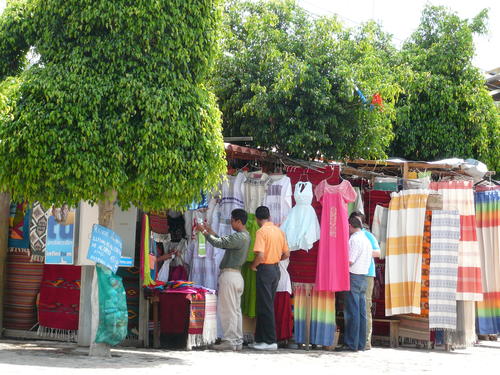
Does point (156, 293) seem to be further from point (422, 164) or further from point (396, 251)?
point (422, 164)

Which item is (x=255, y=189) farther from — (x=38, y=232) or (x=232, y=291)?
(x=38, y=232)

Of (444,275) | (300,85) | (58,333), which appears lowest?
(58,333)

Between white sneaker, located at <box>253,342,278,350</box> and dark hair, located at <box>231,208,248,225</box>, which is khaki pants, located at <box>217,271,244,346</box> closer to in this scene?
white sneaker, located at <box>253,342,278,350</box>

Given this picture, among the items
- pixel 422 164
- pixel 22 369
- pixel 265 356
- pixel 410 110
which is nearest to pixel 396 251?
pixel 422 164

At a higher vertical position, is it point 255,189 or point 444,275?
point 255,189

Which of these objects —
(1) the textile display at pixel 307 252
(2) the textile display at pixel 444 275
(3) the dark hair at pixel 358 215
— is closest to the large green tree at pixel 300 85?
(1) the textile display at pixel 307 252

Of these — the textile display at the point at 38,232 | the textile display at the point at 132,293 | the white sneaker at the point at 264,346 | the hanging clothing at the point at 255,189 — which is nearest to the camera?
the textile display at the point at 132,293

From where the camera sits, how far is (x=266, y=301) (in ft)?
35.8

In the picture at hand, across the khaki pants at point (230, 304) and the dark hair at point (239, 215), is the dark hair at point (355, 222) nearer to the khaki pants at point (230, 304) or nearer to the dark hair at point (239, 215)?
the dark hair at point (239, 215)

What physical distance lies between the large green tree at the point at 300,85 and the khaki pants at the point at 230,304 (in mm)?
2302

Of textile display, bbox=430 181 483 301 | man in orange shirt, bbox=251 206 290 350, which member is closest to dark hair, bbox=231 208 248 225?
man in orange shirt, bbox=251 206 290 350

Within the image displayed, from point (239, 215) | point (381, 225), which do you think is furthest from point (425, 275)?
point (239, 215)

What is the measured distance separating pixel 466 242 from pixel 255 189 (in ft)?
11.6

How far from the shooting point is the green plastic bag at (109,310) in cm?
892
